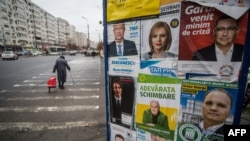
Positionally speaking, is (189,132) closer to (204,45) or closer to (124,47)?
(204,45)

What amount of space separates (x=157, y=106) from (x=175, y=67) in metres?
0.52

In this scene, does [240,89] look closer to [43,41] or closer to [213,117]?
[213,117]

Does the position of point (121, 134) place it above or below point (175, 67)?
below

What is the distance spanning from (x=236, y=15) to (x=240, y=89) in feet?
2.14

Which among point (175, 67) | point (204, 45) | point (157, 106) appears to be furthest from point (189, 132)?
point (204, 45)

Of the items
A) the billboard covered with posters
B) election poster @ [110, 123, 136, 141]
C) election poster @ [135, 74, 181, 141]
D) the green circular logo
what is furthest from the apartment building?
the green circular logo

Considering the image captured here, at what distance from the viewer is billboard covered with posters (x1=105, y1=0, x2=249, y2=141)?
198 cm

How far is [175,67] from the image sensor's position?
7.45 feet

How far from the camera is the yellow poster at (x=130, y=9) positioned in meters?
2.35

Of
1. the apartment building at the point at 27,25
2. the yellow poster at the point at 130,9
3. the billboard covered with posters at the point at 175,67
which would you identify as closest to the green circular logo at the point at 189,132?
the billboard covered with posters at the point at 175,67

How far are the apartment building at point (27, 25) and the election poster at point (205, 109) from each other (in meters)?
82.5

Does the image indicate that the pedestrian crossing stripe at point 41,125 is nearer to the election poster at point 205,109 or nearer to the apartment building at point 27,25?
the election poster at point 205,109

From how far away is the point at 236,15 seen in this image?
1873 millimetres

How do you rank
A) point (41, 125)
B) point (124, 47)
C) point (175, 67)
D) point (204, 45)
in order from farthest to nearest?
1. point (41, 125)
2. point (124, 47)
3. point (175, 67)
4. point (204, 45)
